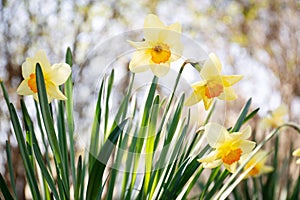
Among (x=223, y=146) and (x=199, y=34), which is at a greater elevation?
(x=199, y=34)

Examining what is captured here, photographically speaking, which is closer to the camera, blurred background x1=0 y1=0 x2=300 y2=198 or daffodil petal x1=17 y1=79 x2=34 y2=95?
daffodil petal x1=17 y1=79 x2=34 y2=95

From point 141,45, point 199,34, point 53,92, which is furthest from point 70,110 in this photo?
point 199,34

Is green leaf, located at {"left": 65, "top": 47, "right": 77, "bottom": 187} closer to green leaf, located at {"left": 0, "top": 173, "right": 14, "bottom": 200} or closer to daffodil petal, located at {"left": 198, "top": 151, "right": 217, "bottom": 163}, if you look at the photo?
green leaf, located at {"left": 0, "top": 173, "right": 14, "bottom": 200}

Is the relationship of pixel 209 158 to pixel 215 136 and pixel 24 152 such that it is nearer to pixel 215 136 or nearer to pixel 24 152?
pixel 215 136

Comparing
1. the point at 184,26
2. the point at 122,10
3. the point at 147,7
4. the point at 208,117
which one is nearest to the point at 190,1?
the point at 184,26

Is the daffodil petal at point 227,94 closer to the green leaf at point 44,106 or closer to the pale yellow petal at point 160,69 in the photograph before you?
the pale yellow petal at point 160,69

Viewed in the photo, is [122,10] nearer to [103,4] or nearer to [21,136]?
[103,4]

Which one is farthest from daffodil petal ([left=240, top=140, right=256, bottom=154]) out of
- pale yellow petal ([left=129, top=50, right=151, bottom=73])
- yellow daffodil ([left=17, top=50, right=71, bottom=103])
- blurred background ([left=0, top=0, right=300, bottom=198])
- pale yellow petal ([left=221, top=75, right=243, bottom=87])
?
blurred background ([left=0, top=0, right=300, bottom=198])

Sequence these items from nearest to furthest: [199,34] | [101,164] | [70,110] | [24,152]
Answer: [101,164], [24,152], [70,110], [199,34]
